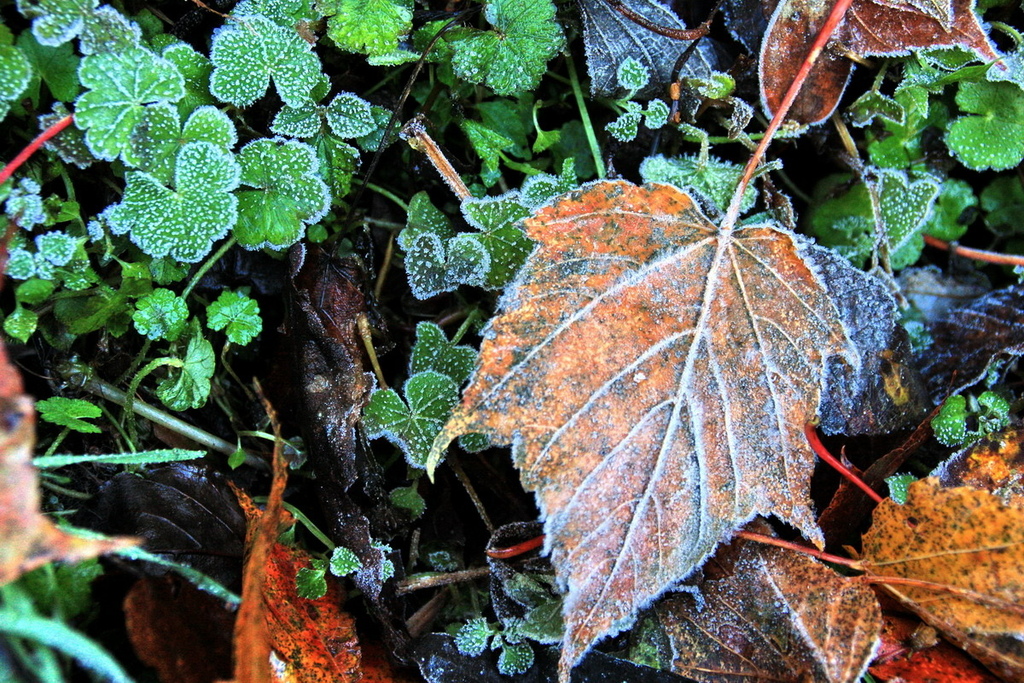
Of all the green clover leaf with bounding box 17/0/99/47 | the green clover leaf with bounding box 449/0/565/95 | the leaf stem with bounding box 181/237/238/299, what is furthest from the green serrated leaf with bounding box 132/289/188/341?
the green clover leaf with bounding box 449/0/565/95

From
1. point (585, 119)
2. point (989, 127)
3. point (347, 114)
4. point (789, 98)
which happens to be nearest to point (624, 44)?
point (585, 119)

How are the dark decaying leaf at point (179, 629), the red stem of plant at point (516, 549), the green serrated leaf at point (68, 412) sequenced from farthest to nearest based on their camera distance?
the red stem of plant at point (516, 549)
the green serrated leaf at point (68, 412)
the dark decaying leaf at point (179, 629)

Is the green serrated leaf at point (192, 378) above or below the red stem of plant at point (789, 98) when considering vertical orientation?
below

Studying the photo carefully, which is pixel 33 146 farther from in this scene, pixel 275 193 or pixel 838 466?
Answer: pixel 838 466

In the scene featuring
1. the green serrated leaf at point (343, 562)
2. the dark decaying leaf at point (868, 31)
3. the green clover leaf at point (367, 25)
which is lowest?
the green serrated leaf at point (343, 562)

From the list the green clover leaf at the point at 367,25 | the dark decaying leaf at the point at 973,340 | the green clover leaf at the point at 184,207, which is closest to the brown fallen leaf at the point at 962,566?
the dark decaying leaf at the point at 973,340

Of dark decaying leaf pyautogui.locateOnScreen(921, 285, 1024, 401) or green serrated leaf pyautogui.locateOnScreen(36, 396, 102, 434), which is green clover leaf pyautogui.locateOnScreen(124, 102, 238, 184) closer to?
green serrated leaf pyautogui.locateOnScreen(36, 396, 102, 434)

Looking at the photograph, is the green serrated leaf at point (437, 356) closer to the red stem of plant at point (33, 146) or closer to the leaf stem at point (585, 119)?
the leaf stem at point (585, 119)
